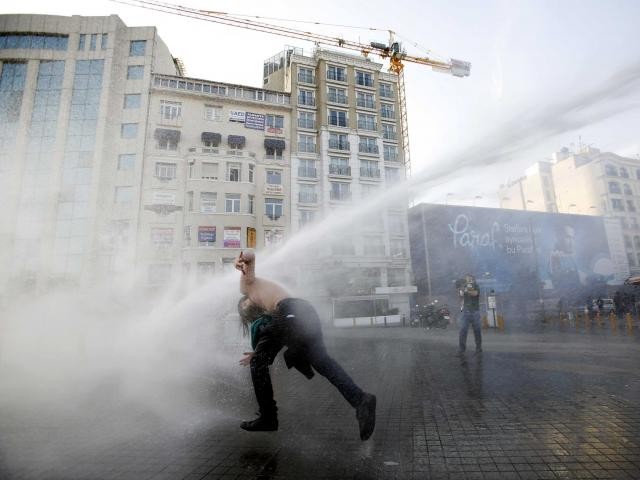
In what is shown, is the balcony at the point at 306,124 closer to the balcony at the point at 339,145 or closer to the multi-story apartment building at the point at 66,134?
the balcony at the point at 339,145

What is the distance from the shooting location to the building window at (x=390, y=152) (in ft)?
117

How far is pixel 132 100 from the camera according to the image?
2969 cm

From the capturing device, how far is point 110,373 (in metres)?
6.15

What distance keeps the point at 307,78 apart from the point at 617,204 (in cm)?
4852

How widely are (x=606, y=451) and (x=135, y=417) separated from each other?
431 cm

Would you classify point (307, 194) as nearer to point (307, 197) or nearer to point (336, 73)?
point (307, 197)

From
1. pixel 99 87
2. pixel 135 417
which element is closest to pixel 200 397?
pixel 135 417

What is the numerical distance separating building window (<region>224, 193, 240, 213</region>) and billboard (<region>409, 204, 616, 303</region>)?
16893 mm

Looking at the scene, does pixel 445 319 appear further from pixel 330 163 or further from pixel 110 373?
pixel 330 163

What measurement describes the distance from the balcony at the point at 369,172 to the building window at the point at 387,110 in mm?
6694

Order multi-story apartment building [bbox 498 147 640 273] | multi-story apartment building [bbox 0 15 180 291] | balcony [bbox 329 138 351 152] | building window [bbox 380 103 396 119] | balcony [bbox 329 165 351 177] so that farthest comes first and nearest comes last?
multi-story apartment building [bbox 498 147 640 273], building window [bbox 380 103 396 119], balcony [bbox 329 138 351 152], balcony [bbox 329 165 351 177], multi-story apartment building [bbox 0 15 180 291]

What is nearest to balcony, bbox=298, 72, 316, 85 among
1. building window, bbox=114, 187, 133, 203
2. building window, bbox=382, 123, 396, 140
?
building window, bbox=382, 123, 396, 140

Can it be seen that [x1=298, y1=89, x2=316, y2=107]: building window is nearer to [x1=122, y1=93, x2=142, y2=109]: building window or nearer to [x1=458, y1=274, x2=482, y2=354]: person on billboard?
[x1=122, y1=93, x2=142, y2=109]: building window

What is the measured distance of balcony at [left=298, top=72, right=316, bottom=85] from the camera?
34875mm
